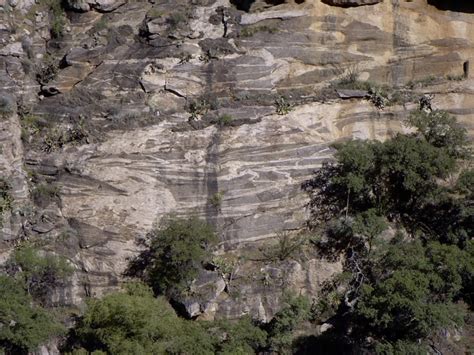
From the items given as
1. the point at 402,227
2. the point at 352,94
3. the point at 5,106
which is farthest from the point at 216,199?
the point at 5,106

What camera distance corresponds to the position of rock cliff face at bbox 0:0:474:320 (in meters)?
21.7

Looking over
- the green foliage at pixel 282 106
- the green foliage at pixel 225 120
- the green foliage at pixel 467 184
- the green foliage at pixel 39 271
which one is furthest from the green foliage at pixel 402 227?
the green foliage at pixel 39 271

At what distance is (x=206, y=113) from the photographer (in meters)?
22.6

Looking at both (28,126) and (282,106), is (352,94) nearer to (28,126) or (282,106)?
(282,106)

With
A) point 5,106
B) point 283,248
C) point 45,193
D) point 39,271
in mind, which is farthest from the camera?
point 5,106

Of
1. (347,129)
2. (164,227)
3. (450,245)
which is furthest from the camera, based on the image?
(347,129)

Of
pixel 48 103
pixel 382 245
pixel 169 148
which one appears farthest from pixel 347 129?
pixel 48 103

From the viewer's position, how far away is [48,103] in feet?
77.1

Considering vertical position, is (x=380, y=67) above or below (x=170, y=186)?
above

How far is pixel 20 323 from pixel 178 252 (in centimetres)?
441

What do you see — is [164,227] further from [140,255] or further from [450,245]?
[450,245]

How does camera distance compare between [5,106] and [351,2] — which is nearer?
[5,106]

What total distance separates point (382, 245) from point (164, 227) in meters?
6.10

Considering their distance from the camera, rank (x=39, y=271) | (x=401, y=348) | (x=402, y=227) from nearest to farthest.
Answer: (x=401, y=348)
(x=39, y=271)
(x=402, y=227)
